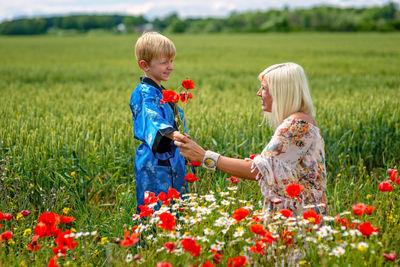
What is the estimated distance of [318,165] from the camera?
237 cm

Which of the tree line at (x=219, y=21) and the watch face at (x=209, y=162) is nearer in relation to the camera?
the watch face at (x=209, y=162)

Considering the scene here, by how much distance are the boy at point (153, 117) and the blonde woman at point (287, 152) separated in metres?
0.30

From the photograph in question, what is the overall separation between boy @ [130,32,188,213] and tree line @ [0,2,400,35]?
96437 mm

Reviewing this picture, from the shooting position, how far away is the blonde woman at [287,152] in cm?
228

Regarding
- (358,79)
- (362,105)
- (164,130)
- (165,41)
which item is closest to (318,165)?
(164,130)

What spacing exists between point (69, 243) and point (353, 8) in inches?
5526

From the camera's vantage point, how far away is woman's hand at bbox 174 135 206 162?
Result: 2.42 m

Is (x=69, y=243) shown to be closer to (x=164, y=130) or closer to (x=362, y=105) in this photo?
(x=164, y=130)

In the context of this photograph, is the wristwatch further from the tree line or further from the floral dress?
the tree line

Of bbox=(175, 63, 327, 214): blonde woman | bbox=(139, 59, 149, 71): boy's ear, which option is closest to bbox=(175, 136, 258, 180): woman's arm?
bbox=(175, 63, 327, 214): blonde woman

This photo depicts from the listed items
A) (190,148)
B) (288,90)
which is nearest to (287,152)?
(288,90)

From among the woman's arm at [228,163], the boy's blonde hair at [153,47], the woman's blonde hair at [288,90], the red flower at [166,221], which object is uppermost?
the boy's blonde hair at [153,47]

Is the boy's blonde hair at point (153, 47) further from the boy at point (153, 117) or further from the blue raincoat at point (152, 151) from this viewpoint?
the blue raincoat at point (152, 151)

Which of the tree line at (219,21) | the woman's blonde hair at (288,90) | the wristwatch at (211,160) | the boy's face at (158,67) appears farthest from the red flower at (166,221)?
the tree line at (219,21)
